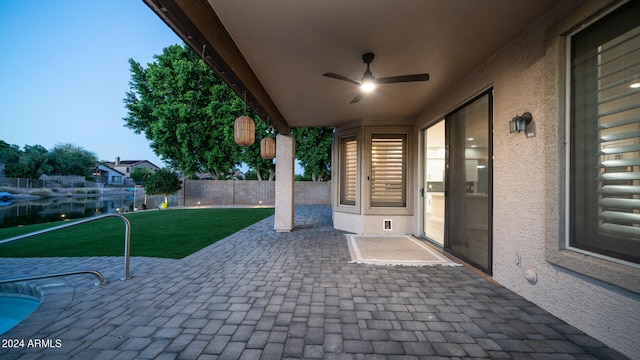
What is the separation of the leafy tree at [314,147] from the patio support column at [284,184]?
23.9ft

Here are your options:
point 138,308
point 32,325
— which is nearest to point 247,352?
point 138,308

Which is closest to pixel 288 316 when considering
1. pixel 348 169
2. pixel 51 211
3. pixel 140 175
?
pixel 348 169

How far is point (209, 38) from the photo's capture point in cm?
219

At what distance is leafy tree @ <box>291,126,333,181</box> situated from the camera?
13.1 m

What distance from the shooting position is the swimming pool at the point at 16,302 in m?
2.39

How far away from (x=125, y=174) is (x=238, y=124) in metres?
52.0

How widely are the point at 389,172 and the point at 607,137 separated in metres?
3.76

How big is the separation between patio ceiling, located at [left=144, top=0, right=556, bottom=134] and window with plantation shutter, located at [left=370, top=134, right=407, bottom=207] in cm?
172

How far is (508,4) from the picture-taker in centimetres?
202

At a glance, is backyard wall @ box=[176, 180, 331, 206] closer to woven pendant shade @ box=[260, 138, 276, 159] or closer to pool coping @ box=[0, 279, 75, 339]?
woven pendant shade @ box=[260, 138, 276, 159]

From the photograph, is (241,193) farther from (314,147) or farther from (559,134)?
(559,134)

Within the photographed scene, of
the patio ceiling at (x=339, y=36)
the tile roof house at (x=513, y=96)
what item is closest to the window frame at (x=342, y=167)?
the tile roof house at (x=513, y=96)

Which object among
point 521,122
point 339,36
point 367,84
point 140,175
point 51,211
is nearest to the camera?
point 521,122

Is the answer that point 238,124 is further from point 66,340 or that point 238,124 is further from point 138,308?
point 66,340
